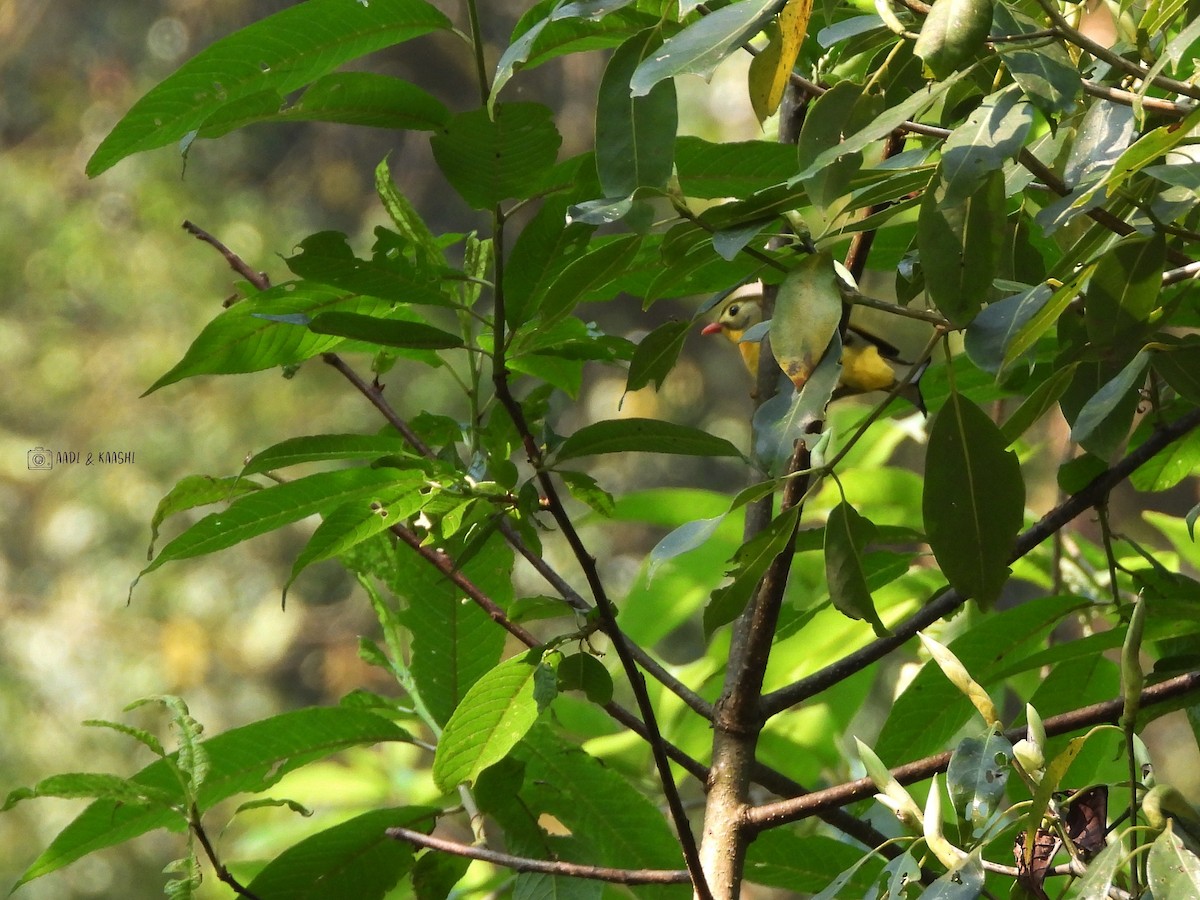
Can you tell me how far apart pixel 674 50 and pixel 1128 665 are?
0.98 feet

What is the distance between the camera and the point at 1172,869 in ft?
1.43

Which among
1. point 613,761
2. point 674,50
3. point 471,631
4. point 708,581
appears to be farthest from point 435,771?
point 708,581

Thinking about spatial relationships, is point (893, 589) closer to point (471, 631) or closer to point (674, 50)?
point (471, 631)

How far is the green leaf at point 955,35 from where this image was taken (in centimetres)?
44

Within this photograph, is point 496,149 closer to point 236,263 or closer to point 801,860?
point 236,263

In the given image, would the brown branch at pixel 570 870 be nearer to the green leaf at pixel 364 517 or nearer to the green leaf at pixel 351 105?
the green leaf at pixel 364 517

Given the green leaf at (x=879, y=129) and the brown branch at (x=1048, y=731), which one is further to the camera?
the brown branch at (x=1048, y=731)

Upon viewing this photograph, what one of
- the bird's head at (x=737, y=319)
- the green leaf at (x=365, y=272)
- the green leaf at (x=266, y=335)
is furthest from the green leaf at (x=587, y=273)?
the bird's head at (x=737, y=319)

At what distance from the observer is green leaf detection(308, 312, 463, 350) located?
618mm

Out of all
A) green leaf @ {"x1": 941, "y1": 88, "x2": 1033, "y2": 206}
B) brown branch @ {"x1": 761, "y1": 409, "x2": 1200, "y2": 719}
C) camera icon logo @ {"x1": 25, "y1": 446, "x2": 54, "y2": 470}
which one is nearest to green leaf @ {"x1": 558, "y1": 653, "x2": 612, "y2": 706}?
brown branch @ {"x1": 761, "y1": 409, "x2": 1200, "y2": 719}

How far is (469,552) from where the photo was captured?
667 mm

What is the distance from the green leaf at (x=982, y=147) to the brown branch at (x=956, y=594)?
0.80ft

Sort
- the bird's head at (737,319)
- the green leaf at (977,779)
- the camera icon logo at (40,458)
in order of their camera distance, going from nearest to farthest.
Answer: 1. the green leaf at (977,779)
2. the camera icon logo at (40,458)
3. the bird's head at (737,319)

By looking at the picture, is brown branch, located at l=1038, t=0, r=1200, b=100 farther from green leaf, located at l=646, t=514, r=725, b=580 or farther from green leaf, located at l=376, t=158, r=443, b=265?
green leaf, located at l=376, t=158, r=443, b=265
